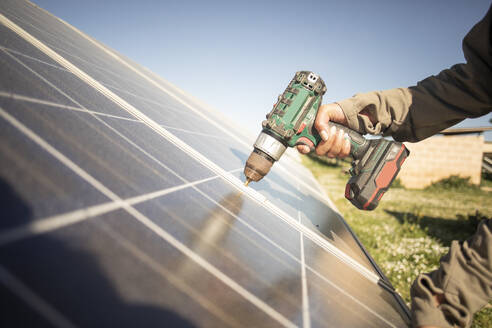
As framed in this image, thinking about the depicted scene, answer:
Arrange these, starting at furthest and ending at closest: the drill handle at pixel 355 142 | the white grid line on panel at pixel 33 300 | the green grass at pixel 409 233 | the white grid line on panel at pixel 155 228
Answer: the green grass at pixel 409 233 < the drill handle at pixel 355 142 < the white grid line on panel at pixel 155 228 < the white grid line on panel at pixel 33 300

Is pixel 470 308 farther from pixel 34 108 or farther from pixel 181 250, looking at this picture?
pixel 34 108

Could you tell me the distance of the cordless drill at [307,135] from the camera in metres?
2.30

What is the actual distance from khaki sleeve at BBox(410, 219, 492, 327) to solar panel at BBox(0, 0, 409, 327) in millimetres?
168

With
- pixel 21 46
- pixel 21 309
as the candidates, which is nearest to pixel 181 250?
pixel 21 309

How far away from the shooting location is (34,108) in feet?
3.30

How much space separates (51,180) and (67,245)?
26 centimetres

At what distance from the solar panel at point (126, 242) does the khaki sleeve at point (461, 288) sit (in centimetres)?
17

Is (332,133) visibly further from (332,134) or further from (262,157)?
(262,157)

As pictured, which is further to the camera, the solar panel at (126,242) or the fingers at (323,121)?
the fingers at (323,121)

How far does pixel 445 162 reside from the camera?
52.1 ft

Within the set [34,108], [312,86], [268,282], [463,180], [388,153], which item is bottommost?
[268,282]

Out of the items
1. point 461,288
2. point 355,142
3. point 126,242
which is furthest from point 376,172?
point 126,242

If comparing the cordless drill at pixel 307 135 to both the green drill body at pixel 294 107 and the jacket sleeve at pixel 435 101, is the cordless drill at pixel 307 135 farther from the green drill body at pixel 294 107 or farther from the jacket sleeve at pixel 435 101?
the jacket sleeve at pixel 435 101

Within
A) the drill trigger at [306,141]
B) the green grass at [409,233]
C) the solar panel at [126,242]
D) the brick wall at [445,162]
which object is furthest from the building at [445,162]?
the solar panel at [126,242]
